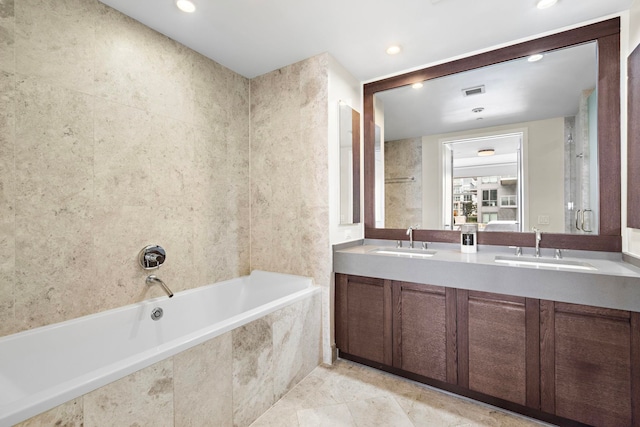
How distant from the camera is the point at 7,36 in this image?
145cm

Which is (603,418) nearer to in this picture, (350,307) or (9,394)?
(350,307)

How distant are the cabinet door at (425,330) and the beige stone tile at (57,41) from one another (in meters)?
2.42

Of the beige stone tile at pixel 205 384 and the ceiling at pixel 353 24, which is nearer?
the beige stone tile at pixel 205 384

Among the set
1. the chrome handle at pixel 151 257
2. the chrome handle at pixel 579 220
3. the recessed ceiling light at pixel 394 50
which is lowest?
the chrome handle at pixel 151 257

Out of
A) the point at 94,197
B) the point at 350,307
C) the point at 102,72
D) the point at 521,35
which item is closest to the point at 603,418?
the point at 350,307

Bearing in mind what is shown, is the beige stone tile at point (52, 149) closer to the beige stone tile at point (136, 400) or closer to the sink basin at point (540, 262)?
the beige stone tile at point (136, 400)

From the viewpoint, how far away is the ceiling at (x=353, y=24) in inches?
71.5

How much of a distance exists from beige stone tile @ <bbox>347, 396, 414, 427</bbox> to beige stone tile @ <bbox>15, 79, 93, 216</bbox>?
6.78 ft

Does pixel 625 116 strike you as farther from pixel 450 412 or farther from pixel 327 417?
pixel 327 417

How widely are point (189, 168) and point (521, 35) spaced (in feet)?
8.74

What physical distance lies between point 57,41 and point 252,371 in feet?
7.08

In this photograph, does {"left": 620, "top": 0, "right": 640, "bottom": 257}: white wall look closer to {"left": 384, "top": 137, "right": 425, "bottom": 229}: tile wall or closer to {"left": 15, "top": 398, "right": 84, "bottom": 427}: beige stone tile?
{"left": 384, "top": 137, "right": 425, "bottom": 229}: tile wall

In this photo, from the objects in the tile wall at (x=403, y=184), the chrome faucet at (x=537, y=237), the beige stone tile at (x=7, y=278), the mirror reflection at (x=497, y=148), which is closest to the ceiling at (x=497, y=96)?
the mirror reflection at (x=497, y=148)

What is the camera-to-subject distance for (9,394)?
4.43ft
